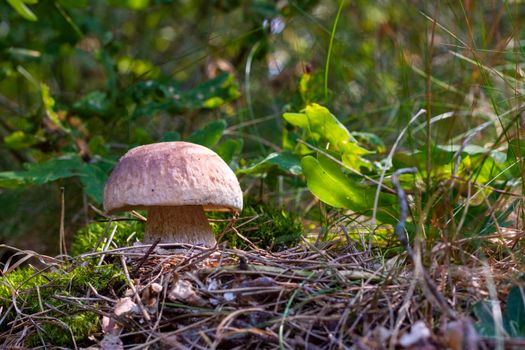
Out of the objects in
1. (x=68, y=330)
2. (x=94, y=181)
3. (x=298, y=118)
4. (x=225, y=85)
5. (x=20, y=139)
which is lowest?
(x=68, y=330)

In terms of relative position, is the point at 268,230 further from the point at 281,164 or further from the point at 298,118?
the point at 298,118

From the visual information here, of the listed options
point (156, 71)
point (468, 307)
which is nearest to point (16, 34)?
point (156, 71)

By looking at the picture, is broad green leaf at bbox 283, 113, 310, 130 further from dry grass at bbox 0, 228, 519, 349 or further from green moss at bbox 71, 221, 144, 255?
green moss at bbox 71, 221, 144, 255

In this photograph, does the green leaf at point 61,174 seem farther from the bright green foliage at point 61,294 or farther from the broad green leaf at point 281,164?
the broad green leaf at point 281,164

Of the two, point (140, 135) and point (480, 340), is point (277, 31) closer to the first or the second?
point (140, 135)

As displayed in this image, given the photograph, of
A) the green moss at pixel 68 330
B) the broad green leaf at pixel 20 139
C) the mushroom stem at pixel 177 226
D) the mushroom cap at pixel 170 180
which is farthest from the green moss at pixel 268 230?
the broad green leaf at pixel 20 139

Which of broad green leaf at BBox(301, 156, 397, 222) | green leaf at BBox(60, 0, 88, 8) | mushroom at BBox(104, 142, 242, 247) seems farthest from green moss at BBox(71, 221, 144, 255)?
green leaf at BBox(60, 0, 88, 8)

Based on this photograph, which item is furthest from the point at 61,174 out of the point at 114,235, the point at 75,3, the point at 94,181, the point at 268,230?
the point at 75,3
